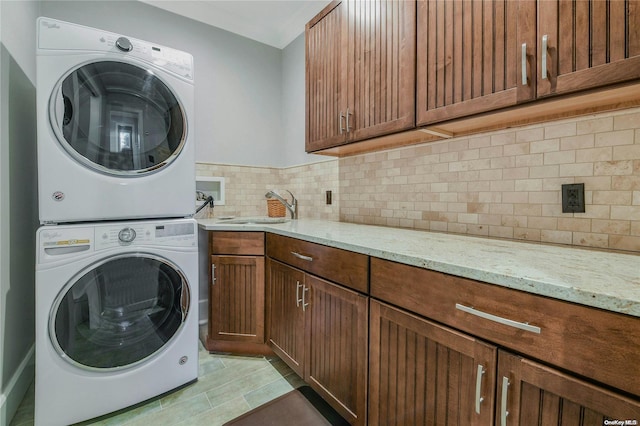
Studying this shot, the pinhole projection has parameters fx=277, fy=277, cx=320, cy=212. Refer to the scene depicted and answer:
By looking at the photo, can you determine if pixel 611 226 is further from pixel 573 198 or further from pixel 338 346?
pixel 338 346

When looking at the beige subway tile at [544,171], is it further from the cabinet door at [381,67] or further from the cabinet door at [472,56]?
the cabinet door at [381,67]

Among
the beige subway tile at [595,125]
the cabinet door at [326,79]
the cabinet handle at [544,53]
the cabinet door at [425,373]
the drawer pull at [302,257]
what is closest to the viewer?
the cabinet door at [425,373]

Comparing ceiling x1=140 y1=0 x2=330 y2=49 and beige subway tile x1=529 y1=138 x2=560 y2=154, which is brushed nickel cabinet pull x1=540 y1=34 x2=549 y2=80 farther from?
ceiling x1=140 y1=0 x2=330 y2=49

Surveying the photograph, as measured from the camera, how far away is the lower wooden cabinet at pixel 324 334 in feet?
3.68

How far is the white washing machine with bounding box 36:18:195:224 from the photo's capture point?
1215mm

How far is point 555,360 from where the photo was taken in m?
0.62

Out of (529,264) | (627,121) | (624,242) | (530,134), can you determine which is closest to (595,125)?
(627,121)

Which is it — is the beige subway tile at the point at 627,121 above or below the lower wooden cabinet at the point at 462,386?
above

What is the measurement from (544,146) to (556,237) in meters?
0.38

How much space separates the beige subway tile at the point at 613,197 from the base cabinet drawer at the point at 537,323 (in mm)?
711

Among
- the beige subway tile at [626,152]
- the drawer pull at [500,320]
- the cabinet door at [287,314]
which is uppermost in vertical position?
the beige subway tile at [626,152]

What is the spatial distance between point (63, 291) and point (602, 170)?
2.26m

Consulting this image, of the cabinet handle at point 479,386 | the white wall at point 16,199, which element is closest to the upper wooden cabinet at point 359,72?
the cabinet handle at point 479,386

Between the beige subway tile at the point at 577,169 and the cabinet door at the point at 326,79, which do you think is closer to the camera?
the beige subway tile at the point at 577,169
